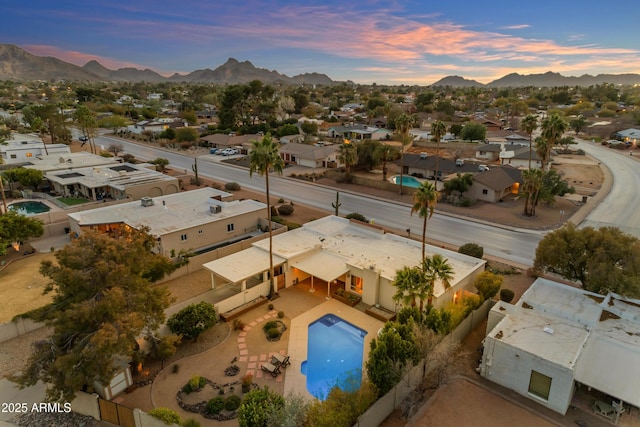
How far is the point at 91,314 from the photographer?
17.5 metres

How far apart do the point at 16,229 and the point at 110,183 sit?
15795 mm

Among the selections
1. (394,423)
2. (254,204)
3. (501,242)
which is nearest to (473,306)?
(394,423)

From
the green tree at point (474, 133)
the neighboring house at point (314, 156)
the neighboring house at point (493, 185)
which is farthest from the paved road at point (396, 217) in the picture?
the green tree at point (474, 133)

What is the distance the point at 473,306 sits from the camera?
24.7 metres

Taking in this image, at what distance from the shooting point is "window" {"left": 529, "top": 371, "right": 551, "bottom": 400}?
1881cm

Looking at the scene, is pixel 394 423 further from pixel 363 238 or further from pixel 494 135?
pixel 494 135

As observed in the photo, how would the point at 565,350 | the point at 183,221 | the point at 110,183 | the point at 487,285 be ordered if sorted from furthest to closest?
the point at 110,183 < the point at 183,221 < the point at 487,285 < the point at 565,350

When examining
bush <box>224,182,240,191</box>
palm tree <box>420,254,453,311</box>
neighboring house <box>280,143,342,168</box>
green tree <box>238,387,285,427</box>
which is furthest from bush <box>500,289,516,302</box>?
neighboring house <box>280,143,342,168</box>

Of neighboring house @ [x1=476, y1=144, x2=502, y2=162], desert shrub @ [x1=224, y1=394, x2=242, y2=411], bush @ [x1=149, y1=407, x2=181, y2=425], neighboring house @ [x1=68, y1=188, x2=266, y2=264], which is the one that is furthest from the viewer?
neighboring house @ [x1=476, y1=144, x2=502, y2=162]

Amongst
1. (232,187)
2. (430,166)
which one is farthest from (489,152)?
(232,187)

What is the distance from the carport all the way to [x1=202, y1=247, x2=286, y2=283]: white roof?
1.76 m

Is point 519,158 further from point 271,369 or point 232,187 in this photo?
point 271,369

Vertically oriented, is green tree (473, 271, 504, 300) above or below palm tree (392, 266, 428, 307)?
below

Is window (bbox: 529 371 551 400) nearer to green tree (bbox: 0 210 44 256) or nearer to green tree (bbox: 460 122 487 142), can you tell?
green tree (bbox: 0 210 44 256)
